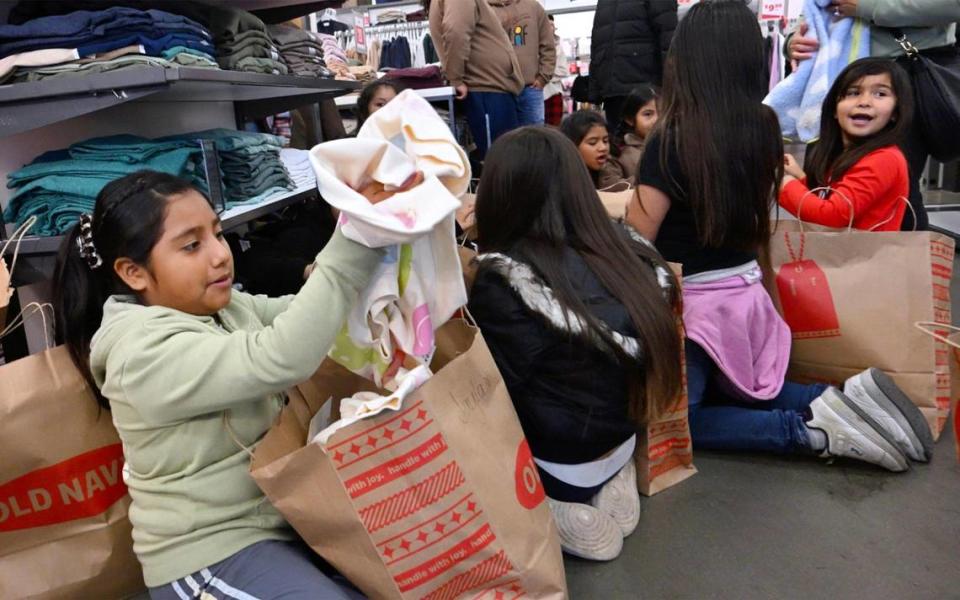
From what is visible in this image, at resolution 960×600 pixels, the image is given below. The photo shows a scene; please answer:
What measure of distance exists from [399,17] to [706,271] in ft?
15.2

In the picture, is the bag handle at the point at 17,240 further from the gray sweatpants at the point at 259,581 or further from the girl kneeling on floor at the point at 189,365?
the gray sweatpants at the point at 259,581

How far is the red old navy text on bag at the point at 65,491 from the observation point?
128cm

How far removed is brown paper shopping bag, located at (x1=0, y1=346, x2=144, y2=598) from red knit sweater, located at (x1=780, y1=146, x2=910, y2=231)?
6.06 ft

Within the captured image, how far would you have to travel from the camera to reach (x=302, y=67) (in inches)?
102

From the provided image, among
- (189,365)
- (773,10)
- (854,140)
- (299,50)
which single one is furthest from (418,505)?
(773,10)

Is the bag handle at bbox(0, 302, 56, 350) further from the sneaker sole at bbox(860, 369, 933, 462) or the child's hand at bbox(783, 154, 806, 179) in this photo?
the child's hand at bbox(783, 154, 806, 179)

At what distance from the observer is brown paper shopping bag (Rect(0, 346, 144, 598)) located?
1254 millimetres

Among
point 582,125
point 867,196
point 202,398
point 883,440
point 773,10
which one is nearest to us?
point 202,398

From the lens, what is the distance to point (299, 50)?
260cm

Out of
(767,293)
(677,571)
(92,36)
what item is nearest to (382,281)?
(677,571)

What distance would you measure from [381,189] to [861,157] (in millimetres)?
1632

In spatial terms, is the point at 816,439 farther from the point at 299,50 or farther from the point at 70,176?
the point at 299,50

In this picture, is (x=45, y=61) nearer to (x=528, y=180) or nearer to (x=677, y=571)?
(x=528, y=180)

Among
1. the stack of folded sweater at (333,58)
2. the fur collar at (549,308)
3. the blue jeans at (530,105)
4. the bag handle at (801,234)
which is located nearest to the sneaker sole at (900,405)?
the bag handle at (801,234)
